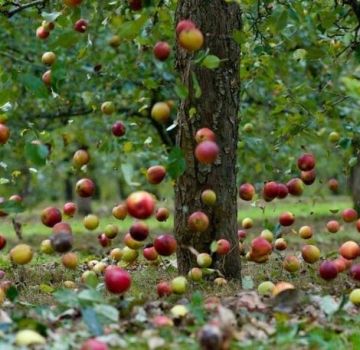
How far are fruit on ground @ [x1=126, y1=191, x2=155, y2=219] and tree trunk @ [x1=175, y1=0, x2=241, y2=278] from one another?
3.44 ft

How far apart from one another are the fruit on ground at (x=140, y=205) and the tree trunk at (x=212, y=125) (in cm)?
105

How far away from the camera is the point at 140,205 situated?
367 cm

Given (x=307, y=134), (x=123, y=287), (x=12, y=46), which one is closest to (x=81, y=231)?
(x=12, y=46)

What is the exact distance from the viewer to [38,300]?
4582mm

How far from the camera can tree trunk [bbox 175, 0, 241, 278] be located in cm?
477

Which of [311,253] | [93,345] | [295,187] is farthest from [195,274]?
[93,345]

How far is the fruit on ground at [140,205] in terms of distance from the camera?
3.67 meters

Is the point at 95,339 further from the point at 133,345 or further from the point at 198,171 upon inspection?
the point at 198,171

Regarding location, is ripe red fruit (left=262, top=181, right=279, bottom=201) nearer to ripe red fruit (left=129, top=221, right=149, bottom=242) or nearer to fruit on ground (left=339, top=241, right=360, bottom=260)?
fruit on ground (left=339, top=241, right=360, bottom=260)

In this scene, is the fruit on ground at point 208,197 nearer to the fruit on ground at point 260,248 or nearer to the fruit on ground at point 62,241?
the fruit on ground at point 260,248

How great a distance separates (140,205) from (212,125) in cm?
126

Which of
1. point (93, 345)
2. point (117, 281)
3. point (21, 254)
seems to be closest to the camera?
point (93, 345)

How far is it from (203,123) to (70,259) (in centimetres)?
118

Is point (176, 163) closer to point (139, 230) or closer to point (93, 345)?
point (139, 230)
